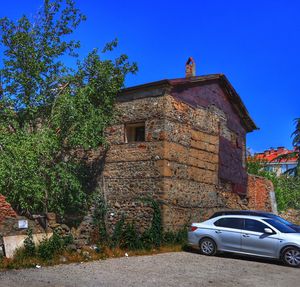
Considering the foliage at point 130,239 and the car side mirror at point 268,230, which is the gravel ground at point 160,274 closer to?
the car side mirror at point 268,230

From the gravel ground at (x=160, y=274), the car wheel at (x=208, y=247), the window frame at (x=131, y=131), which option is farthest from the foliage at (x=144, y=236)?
the window frame at (x=131, y=131)

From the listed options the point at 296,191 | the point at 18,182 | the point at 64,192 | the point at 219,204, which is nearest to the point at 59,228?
the point at 64,192

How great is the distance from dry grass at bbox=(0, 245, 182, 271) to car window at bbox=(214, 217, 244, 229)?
6.85 feet

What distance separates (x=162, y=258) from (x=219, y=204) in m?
7.15

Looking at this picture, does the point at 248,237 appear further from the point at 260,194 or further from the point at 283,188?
the point at 283,188

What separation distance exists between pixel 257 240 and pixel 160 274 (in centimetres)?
416

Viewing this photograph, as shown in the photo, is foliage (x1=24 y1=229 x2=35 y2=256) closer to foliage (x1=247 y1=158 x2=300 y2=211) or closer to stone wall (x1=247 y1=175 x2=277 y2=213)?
→ stone wall (x1=247 y1=175 x2=277 y2=213)

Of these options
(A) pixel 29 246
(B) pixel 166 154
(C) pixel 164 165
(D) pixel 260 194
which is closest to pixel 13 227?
(A) pixel 29 246

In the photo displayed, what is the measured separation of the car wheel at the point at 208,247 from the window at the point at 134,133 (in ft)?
16.9

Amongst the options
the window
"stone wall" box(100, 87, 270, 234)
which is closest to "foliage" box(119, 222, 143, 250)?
"stone wall" box(100, 87, 270, 234)

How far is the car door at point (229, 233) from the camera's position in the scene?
13.8m

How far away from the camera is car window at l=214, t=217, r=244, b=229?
14.1 m

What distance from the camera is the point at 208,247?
14.4 metres

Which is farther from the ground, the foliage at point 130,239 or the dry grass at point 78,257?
the foliage at point 130,239
